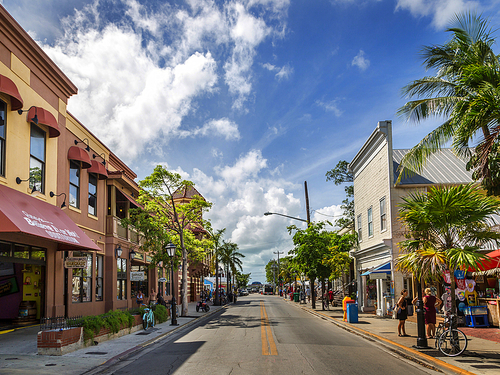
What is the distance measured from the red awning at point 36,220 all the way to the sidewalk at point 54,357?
3.36m

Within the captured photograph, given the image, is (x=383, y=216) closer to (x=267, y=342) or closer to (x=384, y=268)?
(x=384, y=268)

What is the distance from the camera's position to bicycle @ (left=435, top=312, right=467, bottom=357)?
37.7 feet

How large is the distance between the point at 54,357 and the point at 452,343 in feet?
35.2

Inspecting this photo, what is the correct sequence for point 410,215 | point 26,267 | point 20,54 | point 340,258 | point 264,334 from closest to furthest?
1. point 410,215
2. point 20,54
3. point 264,334
4. point 26,267
5. point 340,258

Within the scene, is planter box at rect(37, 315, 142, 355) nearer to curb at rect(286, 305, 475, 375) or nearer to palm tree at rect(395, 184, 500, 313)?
curb at rect(286, 305, 475, 375)

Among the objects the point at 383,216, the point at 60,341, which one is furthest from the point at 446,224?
the point at 383,216

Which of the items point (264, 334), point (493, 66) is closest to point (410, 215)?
point (493, 66)

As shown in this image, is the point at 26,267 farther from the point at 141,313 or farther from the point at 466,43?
the point at 466,43

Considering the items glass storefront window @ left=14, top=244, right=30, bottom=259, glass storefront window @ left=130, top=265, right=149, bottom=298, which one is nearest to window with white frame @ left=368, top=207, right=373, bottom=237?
glass storefront window @ left=130, top=265, right=149, bottom=298

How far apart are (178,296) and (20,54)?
109 feet

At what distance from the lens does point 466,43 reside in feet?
44.3

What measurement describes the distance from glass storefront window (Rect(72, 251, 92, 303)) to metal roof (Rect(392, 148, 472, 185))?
16.9 m

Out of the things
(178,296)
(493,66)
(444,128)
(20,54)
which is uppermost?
(20,54)

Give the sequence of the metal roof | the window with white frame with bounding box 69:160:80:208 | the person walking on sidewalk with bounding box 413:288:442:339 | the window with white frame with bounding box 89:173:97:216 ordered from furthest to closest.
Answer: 1. the metal roof
2. the window with white frame with bounding box 89:173:97:216
3. the window with white frame with bounding box 69:160:80:208
4. the person walking on sidewalk with bounding box 413:288:442:339
